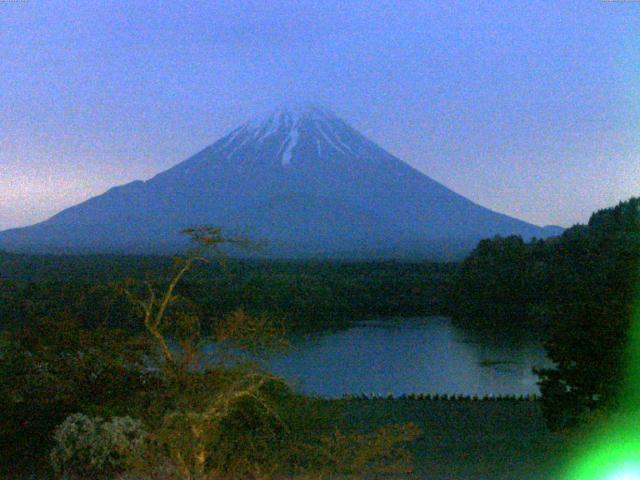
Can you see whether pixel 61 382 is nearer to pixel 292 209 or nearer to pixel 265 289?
pixel 265 289

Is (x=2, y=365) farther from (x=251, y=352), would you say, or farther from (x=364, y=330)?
(x=364, y=330)

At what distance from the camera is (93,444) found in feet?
15.8

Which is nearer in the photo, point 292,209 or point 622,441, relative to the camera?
point 622,441

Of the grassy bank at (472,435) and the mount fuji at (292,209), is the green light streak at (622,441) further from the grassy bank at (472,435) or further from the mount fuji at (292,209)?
the mount fuji at (292,209)

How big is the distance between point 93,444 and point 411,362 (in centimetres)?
1314

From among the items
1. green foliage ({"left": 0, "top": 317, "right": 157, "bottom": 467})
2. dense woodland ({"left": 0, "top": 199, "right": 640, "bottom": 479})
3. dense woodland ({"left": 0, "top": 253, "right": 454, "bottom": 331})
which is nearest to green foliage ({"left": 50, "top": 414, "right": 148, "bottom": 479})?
dense woodland ({"left": 0, "top": 199, "right": 640, "bottom": 479})

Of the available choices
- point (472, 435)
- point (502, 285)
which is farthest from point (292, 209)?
point (472, 435)

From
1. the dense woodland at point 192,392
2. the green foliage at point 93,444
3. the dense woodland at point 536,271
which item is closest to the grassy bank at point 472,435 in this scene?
the dense woodland at point 192,392

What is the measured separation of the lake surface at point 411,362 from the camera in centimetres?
1391

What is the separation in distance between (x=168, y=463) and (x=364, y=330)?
18899 millimetres

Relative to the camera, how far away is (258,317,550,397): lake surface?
13.9m

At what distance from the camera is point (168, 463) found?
165 inches

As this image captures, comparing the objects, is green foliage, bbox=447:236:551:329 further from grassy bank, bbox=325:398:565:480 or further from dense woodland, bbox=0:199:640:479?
dense woodland, bbox=0:199:640:479

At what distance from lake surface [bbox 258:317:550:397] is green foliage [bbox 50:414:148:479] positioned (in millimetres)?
5809
